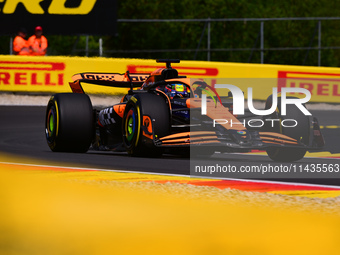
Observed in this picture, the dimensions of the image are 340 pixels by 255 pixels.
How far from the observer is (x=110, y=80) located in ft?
36.4

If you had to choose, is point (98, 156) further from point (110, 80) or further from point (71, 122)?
point (110, 80)

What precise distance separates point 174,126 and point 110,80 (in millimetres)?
1981

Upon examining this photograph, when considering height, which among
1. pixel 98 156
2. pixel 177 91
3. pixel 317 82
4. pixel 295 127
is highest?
pixel 317 82

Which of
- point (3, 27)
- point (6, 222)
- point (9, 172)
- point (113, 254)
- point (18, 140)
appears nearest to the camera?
point (113, 254)

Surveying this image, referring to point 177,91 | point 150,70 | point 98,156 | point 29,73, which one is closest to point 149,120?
point 177,91

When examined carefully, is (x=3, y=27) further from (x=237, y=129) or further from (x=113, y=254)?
(x=113, y=254)

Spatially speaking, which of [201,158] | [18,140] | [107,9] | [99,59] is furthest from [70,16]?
[201,158]

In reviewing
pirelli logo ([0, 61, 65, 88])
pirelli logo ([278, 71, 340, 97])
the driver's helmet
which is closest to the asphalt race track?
the driver's helmet

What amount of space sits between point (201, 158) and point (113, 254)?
5.75 metres

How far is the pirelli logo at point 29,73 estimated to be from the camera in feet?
61.2

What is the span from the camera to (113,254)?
4.35m

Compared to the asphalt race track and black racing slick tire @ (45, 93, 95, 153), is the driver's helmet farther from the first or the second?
black racing slick tire @ (45, 93, 95, 153)

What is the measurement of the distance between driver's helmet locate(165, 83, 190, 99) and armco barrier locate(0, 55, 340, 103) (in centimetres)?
867

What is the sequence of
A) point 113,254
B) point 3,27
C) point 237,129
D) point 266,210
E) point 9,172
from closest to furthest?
point 113,254 < point 266,210 < point 9,172 < point 237,129 < point 3,27
